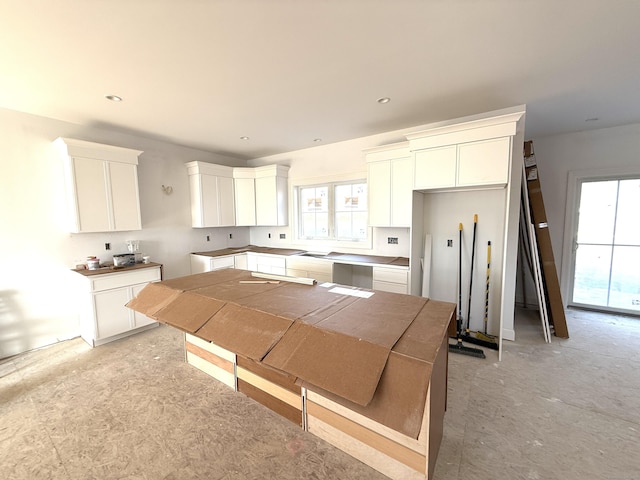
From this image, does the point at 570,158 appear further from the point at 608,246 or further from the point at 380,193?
the point at 380,193

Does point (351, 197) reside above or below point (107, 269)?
above

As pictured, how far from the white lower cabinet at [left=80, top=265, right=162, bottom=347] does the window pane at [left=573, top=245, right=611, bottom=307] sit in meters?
6.14

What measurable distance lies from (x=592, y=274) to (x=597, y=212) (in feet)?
2.98

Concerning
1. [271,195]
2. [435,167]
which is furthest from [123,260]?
[435,167]

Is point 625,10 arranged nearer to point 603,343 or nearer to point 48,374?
point 603,343

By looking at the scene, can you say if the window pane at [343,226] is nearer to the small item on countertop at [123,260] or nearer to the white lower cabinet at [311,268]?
the white lower cabinet at [311,268]

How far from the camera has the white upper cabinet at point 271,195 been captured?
452 cm

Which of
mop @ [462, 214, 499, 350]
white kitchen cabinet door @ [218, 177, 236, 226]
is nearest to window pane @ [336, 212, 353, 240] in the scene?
mop @ [462, 214, 499, 350]

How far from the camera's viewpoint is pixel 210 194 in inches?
172

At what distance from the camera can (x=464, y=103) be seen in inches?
105

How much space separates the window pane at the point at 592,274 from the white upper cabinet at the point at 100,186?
637cm

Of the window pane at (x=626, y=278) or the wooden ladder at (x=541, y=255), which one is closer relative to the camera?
the wooden ladder at (x=541, y=255)

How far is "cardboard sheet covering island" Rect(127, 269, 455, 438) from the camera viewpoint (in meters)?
1.02

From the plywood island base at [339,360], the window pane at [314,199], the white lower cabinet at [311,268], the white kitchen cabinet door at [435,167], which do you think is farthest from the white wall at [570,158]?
the plywood island base at [339,360]
